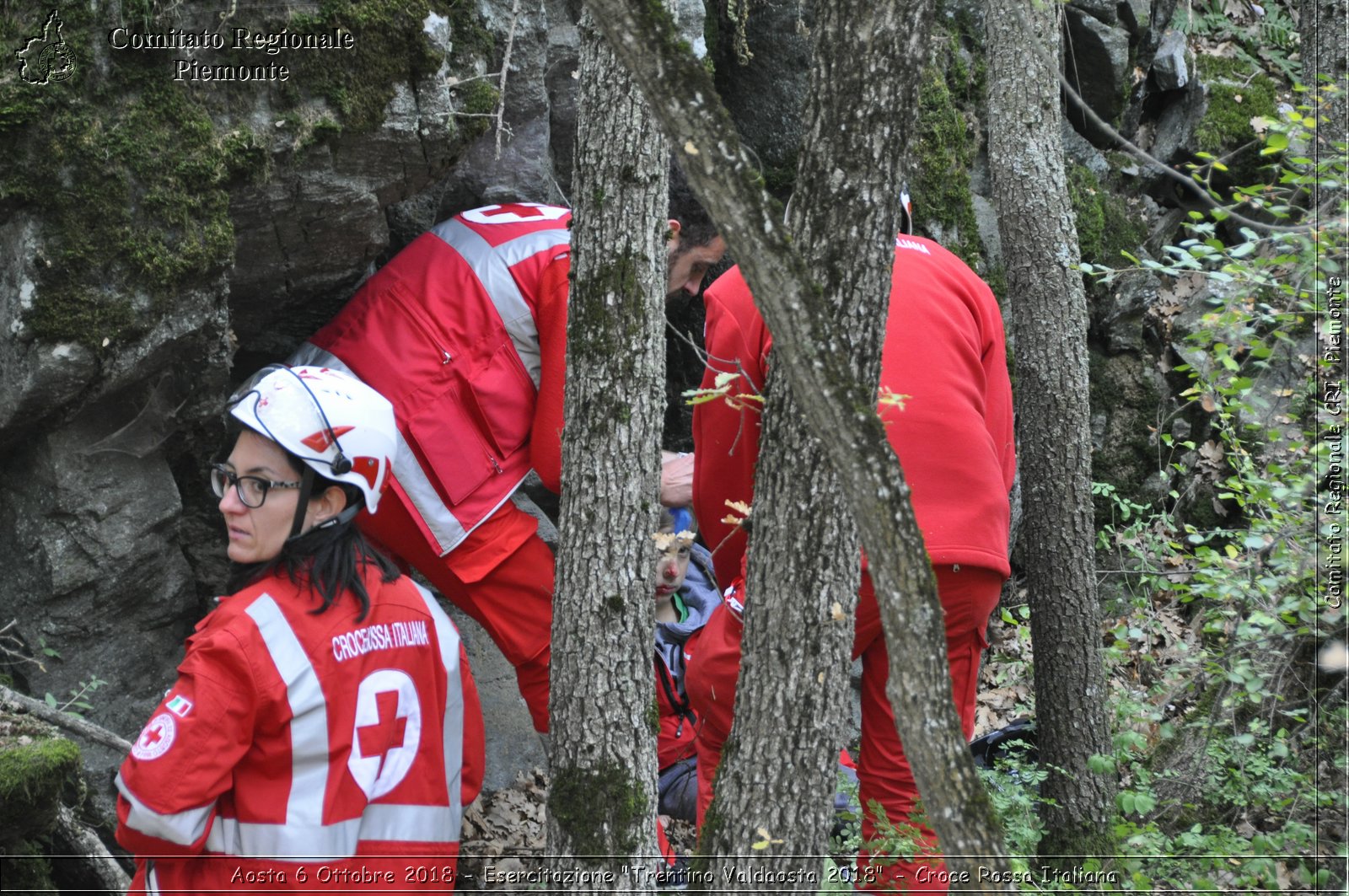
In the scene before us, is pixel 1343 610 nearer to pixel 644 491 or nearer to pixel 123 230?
pixel 644 491

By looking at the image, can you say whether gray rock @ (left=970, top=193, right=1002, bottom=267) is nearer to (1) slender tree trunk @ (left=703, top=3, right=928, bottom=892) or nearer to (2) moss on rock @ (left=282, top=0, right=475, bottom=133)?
(2) moss on rock @ (left=282, top=0, right=475, bottom=133)

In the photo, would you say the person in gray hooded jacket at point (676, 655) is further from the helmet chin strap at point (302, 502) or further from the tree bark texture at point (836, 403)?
the tree bark texture at point (836, 403)

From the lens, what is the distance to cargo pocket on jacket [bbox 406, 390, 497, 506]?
14.4 feet

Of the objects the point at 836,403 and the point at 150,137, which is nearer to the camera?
the point at 836,403

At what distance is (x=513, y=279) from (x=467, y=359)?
0.39 meters

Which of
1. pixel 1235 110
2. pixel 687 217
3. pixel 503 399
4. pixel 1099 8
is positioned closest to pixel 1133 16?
pixel 1099 8

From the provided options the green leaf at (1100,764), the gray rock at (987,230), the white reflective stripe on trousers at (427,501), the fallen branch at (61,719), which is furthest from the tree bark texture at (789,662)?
the gray rock at (987,230)

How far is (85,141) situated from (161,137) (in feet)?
0.87

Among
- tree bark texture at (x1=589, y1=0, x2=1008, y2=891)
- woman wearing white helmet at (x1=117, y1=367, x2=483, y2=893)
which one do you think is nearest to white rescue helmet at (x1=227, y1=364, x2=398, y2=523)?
woman wearing white helmet at (x1=117, y1=367, x2=483, y2=893)

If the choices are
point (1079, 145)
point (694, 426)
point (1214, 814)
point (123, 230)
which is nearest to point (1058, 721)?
point (1214, 814)

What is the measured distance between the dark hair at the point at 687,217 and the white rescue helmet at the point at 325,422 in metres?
2.38

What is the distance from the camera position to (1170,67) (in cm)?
856

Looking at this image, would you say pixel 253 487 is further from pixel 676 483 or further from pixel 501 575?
Result: pixel 676 483

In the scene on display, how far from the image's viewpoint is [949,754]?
215 centimetres
